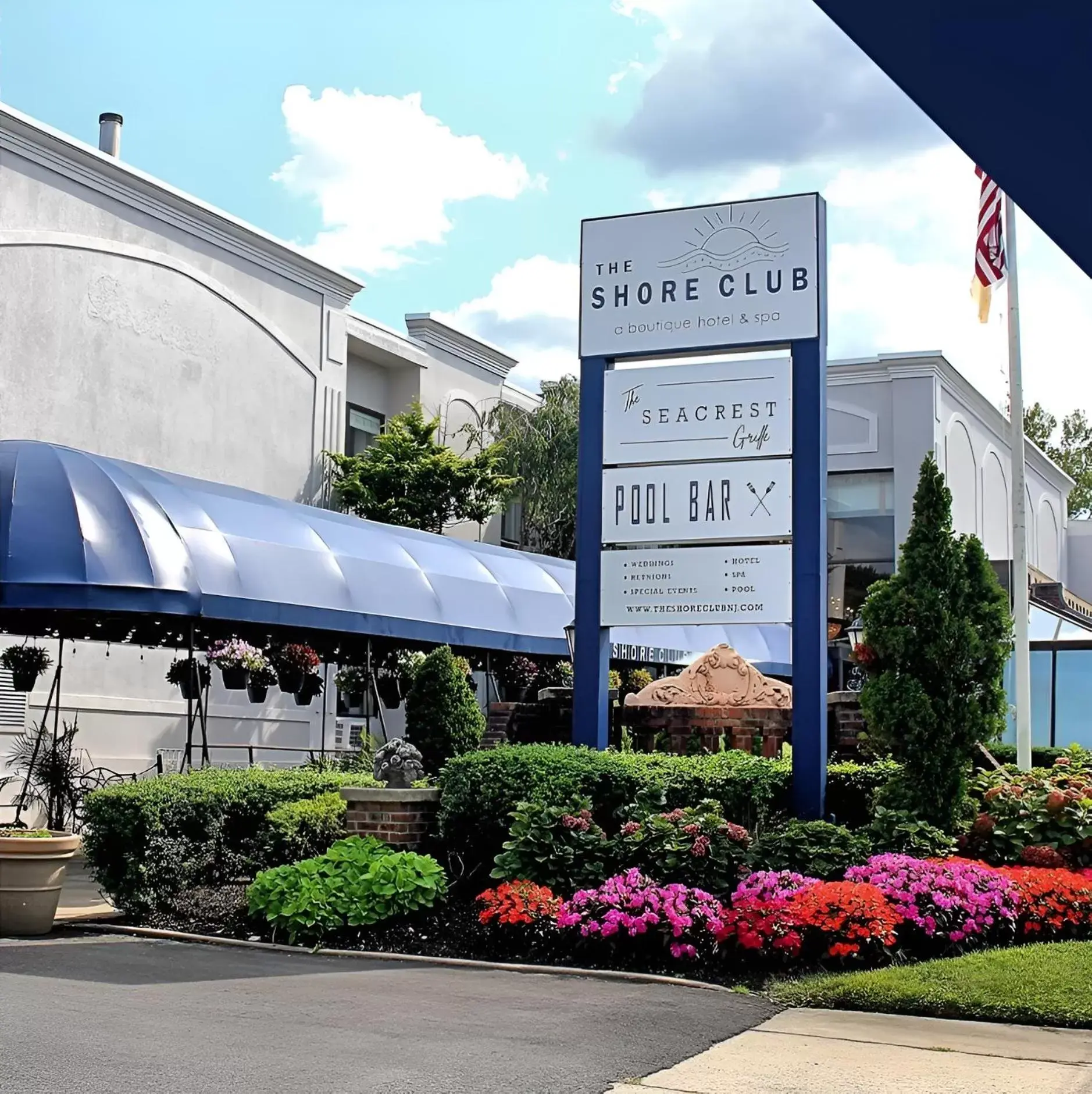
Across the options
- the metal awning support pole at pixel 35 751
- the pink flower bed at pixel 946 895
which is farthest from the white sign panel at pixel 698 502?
the metal awning support pole at pixel 35 751

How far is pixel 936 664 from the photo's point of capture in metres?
11.8

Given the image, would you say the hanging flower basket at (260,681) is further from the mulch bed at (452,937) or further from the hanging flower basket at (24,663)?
the mulch bed at (452,937)

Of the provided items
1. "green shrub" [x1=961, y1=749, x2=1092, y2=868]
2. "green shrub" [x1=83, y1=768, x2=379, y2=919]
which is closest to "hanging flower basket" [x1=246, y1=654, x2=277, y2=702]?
"green shrub" [x1=83, y1=768, x2=379, y2=919]

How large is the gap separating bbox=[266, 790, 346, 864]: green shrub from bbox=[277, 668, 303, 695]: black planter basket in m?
6.17

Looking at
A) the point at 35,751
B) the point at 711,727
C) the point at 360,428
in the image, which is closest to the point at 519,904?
the point at 711,727

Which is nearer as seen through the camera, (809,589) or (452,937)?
(452,937)

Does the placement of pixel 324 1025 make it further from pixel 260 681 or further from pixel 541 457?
pixel 541 457

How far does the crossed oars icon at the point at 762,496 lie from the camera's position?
12.5 metres

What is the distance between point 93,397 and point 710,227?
11627 mm

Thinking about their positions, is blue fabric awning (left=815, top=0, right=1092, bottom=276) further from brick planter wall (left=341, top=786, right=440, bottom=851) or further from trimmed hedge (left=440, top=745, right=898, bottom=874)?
brick planter wall (left=341, top=786, right=440, bottom=851)

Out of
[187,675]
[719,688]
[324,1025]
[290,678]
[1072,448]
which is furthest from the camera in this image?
[1072,448]

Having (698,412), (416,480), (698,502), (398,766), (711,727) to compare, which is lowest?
(398,766)

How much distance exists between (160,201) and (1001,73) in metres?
21.6

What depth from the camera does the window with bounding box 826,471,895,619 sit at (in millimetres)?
34156
